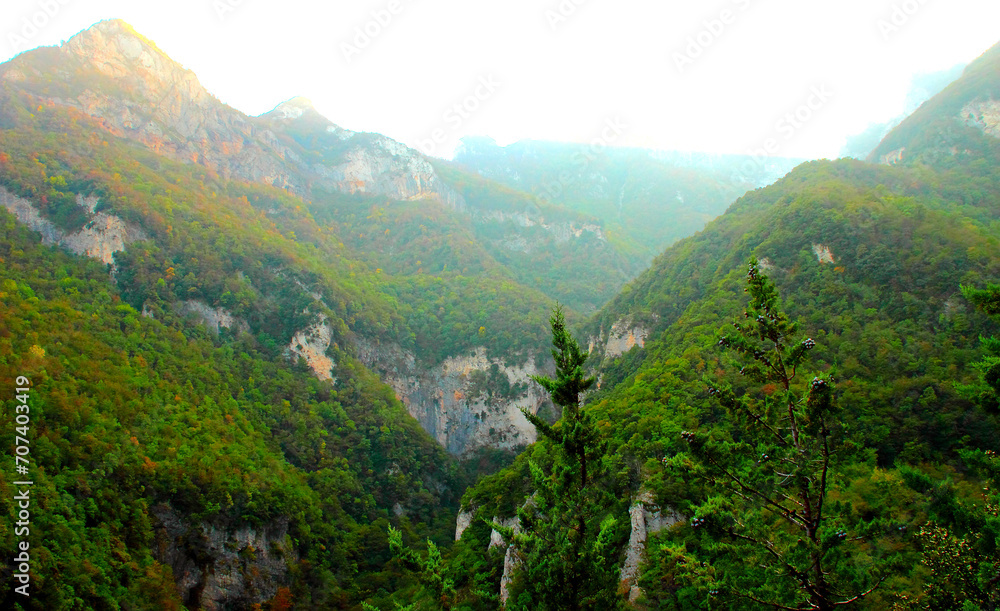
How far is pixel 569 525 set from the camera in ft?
45.6

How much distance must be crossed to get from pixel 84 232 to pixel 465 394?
52.7 meters

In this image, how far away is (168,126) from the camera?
101 m

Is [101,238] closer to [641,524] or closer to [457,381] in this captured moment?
[457,381]

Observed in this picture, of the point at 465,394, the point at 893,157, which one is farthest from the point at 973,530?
the point at 893,157

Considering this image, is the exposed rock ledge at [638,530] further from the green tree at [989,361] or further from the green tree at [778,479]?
the green tree at [989,361]

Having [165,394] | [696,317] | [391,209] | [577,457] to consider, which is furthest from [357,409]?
[391,209]

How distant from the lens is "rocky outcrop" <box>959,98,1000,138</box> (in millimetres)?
71613

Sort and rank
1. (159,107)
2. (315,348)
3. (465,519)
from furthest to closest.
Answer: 1. (159,107)
2. (315,348)
3. (465,519)

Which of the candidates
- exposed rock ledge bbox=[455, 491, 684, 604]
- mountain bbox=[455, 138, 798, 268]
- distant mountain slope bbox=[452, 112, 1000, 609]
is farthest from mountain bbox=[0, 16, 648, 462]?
exposed rock ledge bbox=[455, 491, 684, 604]

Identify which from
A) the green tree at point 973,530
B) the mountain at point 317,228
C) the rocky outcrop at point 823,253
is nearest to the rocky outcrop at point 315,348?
the mountain at point 317,228

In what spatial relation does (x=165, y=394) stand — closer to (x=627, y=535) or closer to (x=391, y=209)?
(x=627, y=535)

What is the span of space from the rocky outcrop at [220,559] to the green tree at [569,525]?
3183 cm

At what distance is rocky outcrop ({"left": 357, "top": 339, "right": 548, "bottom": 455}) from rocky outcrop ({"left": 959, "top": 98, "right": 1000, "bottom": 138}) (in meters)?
72.1

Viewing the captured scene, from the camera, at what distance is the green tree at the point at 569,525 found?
13.4 m
